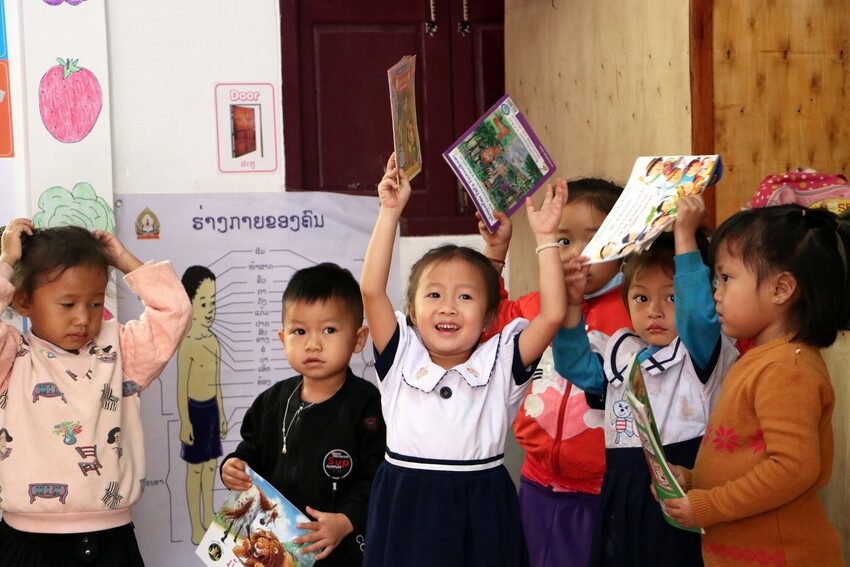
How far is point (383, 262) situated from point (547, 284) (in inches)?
13.8

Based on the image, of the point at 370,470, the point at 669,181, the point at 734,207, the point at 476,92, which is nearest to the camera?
the point at 669,181

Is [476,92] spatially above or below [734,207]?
above

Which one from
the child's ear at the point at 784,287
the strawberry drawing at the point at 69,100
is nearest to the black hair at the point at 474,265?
the child's ear at the point at 784,287

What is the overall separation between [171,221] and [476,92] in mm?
1348

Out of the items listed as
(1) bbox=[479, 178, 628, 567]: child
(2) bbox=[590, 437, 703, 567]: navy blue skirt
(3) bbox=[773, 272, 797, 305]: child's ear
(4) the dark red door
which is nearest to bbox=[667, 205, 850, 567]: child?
(3) bbox=[773, 272, 797, 305]: child's ear

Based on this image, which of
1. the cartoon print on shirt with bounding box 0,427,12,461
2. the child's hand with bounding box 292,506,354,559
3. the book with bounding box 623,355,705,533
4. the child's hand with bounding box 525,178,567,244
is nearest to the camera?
the book with bounding box 623,355,705,533

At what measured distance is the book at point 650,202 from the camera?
6.35 feet

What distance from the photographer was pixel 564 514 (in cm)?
248

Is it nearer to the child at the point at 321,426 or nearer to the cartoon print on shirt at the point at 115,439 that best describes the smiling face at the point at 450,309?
the child at the point at 321,426

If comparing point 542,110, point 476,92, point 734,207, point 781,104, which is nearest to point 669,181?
point 734,207

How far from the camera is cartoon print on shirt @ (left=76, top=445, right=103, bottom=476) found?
2414 mm

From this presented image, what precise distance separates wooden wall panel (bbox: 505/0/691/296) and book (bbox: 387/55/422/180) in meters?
0.81

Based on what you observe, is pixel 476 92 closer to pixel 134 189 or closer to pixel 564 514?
pixel 134 189

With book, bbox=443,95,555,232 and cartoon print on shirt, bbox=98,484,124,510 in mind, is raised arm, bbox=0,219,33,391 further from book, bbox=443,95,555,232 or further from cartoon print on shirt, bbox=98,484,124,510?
book, bbox=443,95,555,232
